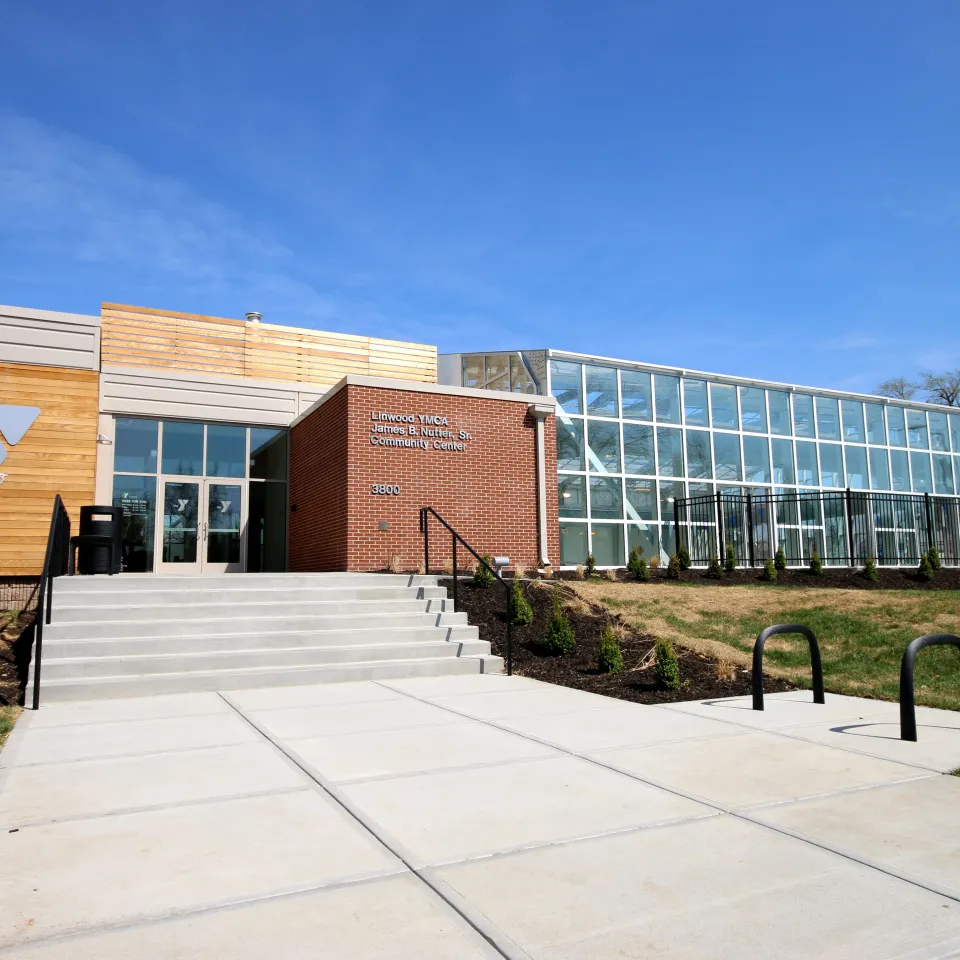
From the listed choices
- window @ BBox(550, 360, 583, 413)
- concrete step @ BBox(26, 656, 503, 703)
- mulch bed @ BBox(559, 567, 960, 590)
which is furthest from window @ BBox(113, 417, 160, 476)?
concrete step @ BBox(26, 656, 503, 703)

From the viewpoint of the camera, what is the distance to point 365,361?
20.7m

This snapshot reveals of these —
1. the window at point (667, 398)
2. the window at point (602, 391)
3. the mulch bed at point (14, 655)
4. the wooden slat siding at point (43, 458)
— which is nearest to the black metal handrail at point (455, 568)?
the mulch bed at point (14, 655)

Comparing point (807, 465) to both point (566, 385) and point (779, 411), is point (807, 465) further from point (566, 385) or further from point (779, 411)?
point (566, 385)

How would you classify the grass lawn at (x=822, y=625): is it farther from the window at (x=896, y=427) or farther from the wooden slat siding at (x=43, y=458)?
the window at (x=896, y=427)

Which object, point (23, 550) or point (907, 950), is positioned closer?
point (907, 950)

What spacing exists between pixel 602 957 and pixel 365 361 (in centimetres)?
1885

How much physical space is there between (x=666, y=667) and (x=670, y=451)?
1572 centimetres

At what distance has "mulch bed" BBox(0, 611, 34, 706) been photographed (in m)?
8.29

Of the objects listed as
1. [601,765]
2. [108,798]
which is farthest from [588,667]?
[108,798]

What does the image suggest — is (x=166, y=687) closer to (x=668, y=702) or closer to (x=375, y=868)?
(x=668, y=702)

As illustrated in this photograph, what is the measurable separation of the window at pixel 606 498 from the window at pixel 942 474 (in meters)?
14.1

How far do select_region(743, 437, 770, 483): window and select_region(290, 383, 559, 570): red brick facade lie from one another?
31.4 ft

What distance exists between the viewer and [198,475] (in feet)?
61.3

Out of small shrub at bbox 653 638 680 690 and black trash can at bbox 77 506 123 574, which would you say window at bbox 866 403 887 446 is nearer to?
small shrub at bbox 653 638 680 690
